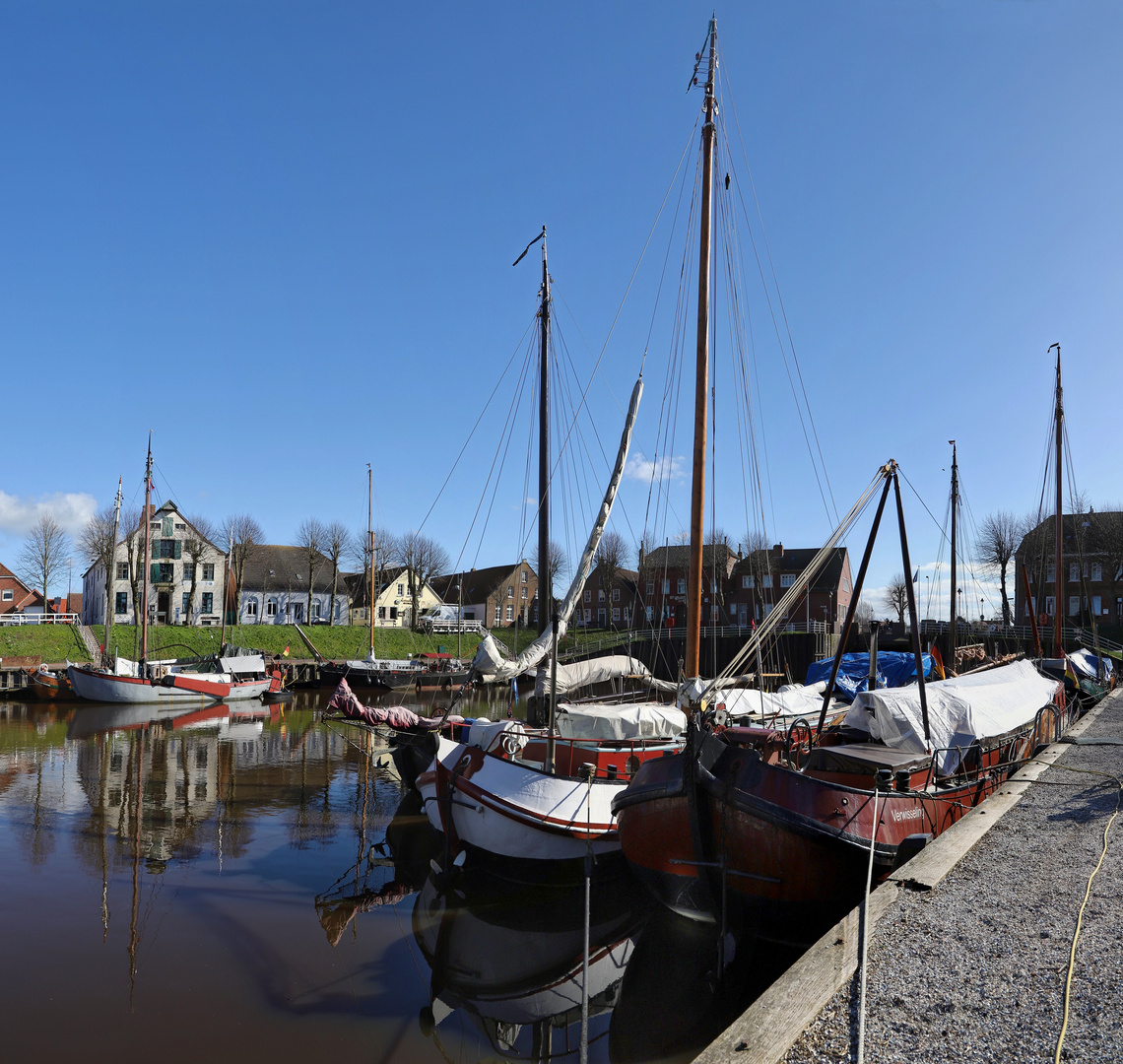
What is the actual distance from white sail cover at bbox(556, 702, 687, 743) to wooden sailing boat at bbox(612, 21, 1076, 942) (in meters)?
1.87

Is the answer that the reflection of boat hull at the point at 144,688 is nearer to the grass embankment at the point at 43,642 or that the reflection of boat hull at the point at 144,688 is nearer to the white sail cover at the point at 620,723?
the grass embankment at the point at 43,642

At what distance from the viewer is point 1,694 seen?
124 ft

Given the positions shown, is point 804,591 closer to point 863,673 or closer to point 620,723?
point 863,673

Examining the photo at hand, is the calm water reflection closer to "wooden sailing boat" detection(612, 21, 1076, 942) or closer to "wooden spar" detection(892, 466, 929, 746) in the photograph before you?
"wooden sailing boat" detection(612, 21, 1076, 942)

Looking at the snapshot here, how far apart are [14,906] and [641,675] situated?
12707mm

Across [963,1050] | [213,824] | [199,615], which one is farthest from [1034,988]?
[199,615]

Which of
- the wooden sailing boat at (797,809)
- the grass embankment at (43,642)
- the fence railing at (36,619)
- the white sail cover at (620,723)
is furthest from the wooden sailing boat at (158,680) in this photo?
the wooden sailing boat at (797,809)

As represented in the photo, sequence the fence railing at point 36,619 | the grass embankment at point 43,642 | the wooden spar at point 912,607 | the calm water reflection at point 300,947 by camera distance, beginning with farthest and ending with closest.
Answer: the fence railing at point 36,619 < the grass embankment at point 43,642 < the wooden spar at point 912,607 < the calm water reflection at point 300,947

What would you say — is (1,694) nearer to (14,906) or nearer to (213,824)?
(213,824)

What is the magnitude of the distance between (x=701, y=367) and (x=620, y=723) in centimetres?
704

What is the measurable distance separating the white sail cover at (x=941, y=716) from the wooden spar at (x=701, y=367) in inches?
122

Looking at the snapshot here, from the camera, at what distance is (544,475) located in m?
20.4

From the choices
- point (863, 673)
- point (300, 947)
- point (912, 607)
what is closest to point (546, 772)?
point (300, 947)

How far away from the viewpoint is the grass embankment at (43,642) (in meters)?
45.6
